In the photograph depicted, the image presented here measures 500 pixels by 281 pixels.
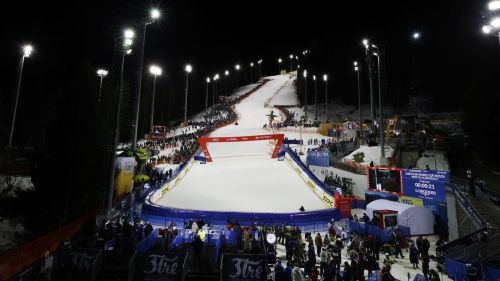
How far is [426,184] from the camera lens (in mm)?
17688

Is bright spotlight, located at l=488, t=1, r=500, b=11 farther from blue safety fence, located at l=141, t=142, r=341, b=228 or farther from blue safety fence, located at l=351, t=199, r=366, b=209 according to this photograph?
blue safety fence, located at l=351, t=199, r=366, b=209

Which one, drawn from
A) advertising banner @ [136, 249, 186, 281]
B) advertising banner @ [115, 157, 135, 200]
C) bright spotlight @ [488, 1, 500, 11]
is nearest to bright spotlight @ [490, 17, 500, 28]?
bright spotlight @ [488, 1, 500, 11]

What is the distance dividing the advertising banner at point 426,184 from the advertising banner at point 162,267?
15.2 meters

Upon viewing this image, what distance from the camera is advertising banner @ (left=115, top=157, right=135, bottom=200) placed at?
60.0 ft

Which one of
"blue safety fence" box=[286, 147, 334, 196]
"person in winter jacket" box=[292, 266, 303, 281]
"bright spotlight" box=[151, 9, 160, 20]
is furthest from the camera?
"blue safety fence" box=[286, 147, 334, 196]

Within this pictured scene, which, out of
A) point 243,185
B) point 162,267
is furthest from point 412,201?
point 162,267

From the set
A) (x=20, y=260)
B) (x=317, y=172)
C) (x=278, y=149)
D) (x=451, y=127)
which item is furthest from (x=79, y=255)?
(x=451, y=127)

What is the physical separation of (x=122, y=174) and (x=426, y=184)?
18.4 meters

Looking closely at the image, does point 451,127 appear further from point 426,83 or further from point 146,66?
point 146,66

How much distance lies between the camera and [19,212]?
56.4 ft

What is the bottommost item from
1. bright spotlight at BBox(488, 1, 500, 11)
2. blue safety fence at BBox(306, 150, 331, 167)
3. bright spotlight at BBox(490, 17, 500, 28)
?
blue safety fence at BBox(306, 150, 331, 167)

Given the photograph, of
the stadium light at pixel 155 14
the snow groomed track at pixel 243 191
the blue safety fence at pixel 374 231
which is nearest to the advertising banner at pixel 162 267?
the snow groomed track at pixel 243 191

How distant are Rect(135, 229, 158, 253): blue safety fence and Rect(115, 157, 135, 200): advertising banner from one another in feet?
23.1

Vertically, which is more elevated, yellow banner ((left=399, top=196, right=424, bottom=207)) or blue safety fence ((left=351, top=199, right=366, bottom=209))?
yellow banner ((left=399, top=196, right=424, bottom=207))
